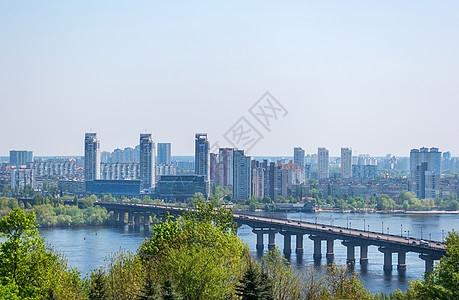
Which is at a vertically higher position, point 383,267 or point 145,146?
point 145,146

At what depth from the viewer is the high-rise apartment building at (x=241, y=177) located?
83.8m

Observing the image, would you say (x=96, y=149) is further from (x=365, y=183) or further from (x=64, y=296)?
(x=64, y=296)

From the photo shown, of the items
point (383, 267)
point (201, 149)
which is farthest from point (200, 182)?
point (383, 267)

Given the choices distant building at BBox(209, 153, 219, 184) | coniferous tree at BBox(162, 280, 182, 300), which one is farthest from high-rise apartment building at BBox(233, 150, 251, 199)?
coniferous tree at BBox(162, 280, 182, 300)

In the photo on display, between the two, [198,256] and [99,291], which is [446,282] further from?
[99,291]

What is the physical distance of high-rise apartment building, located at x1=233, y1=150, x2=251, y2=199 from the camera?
83.8 meters

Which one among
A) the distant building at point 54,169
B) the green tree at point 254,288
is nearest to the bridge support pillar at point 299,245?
the green tree at point 254,288

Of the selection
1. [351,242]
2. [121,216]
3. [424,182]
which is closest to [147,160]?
[121,216]

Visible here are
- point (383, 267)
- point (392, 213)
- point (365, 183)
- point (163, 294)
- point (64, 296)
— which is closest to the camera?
point (163, 294)

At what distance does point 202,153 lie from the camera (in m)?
89.4

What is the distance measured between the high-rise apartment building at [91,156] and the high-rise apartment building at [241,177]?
730 inches

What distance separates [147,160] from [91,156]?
6.89 metres

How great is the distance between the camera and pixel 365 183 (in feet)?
342

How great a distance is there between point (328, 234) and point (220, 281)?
25.9 metres
